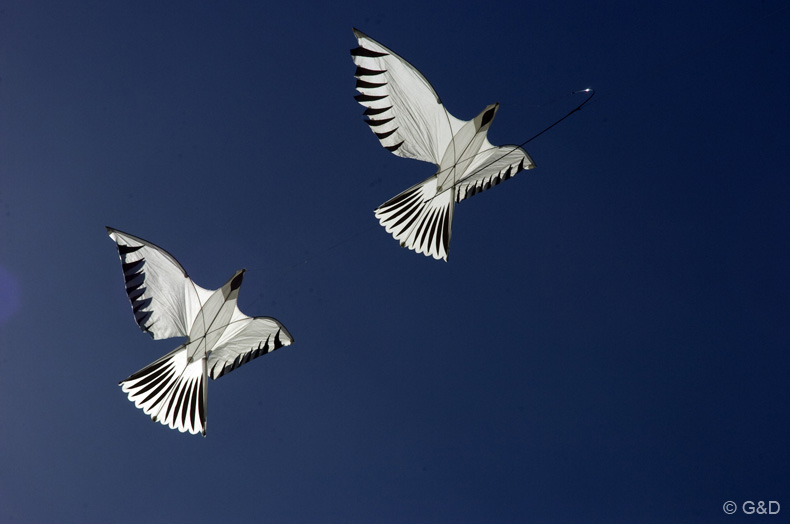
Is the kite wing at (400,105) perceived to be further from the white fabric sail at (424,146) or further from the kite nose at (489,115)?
the kite nose at (489,115)

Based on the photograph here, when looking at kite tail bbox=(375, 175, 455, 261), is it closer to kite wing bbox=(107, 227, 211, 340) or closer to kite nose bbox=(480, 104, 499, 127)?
kite nose bbox=(480, 104, 499, 127)

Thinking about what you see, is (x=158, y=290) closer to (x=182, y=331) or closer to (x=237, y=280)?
(x=182, y=331)

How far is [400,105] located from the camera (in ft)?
20.9

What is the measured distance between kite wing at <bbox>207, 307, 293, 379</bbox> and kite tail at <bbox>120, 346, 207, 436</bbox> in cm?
30

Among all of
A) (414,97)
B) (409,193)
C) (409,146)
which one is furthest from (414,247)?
(414,97)

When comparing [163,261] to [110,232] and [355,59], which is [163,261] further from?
[355,59]

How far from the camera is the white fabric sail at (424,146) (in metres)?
6.15

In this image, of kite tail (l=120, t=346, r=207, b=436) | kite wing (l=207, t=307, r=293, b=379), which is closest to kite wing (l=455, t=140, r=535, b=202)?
kite wing (l=207, t=307, r=293, b=379)

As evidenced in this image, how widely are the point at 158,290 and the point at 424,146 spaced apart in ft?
9.18

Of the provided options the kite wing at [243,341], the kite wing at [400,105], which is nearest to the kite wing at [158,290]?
the kite wing at [243,341]

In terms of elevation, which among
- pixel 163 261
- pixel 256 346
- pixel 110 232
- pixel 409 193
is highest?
pixel 110 232

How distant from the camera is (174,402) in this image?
6.49 metres

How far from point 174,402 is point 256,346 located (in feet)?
3.03

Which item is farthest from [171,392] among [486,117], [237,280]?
[486,117]
